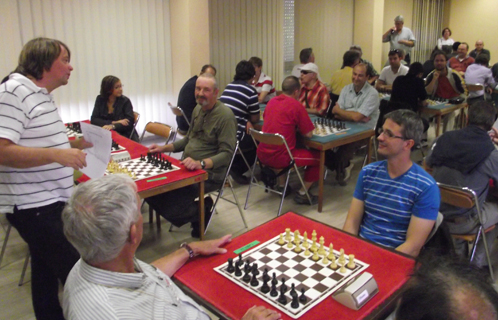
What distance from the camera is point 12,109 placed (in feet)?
6.21

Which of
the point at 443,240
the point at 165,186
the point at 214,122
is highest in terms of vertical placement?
the point at 214,122

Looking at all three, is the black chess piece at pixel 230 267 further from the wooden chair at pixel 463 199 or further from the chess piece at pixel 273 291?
the wooden chair at pixel 463 199

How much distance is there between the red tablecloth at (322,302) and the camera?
4.89ft

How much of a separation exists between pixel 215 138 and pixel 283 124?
822 millimetres

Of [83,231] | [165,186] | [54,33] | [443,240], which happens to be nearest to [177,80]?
[54,33]

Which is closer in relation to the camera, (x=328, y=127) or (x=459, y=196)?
(x=459, y=196)

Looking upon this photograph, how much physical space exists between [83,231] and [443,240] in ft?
6.11

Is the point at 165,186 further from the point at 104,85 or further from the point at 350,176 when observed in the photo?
the point at 350,176

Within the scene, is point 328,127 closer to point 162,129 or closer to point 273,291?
point 162,129

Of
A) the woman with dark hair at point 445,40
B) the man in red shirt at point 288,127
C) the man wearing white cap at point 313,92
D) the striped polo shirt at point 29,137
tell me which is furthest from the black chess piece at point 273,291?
the woman with dark hair at point 445,40

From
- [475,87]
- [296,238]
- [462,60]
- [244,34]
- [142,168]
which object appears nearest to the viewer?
[296,238]

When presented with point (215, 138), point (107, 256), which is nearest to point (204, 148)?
point (215, 138)

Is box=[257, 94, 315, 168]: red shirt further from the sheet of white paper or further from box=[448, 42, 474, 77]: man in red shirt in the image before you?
box=[448, 42, 474, 77]: man in red shirt

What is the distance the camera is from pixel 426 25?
11.3 metres
